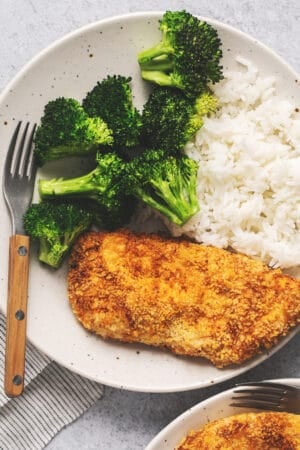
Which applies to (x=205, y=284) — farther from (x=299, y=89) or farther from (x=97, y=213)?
(x=299, y=89)

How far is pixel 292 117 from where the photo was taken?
11.9ft

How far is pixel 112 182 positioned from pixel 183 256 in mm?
527

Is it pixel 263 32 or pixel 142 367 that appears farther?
pixel 263 32

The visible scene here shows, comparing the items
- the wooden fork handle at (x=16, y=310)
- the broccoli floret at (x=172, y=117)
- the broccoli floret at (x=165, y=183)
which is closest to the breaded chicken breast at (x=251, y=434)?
the wooden fork handle at (x=16, y=310)

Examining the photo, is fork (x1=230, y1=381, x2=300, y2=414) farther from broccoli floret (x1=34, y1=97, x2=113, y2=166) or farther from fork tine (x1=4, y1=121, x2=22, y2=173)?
fork tine (x1=4, y1=121, x2=22, y2=173)

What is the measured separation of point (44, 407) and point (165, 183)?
1541 mm

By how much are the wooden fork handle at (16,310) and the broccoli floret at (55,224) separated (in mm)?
98

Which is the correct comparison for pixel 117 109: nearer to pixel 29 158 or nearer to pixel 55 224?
pixel 29 158

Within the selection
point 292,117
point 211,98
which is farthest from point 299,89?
point 211,98

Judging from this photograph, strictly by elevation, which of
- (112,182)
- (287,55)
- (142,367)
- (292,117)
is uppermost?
(287,55)

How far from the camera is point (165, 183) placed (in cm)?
341

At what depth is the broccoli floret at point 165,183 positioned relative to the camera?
3.41 m

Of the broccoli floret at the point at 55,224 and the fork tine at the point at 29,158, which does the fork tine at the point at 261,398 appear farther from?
the fork tine at the point at 29,158

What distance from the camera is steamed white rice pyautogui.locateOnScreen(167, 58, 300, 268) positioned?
356 centimetres
